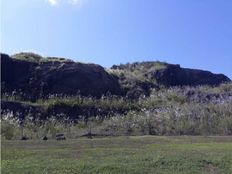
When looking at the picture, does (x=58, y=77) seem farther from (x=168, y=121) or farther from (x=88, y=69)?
(x=168, y=121)

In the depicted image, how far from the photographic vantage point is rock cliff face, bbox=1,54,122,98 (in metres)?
54.9

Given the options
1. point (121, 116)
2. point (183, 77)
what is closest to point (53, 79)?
point (121, 116)

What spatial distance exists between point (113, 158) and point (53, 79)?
36960 mm

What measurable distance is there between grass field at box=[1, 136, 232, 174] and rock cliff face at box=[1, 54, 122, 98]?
93.6 ft

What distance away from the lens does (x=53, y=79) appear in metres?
56.5

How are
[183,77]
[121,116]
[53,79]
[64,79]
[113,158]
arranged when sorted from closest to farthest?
[113,158] → [121,116] → [53,79] → [64,79] → [183,77]

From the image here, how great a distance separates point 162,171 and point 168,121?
73.2 ft

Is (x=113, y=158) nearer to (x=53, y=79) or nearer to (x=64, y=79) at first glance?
(x=53, y=79)

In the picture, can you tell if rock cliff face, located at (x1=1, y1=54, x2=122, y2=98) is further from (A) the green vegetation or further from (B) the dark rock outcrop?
(B) the dark rock outcrop

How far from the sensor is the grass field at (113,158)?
58.2ft

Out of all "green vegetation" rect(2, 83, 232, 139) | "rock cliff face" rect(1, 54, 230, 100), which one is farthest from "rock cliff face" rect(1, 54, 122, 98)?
"green vegetation" rect(2, 83, 232, 139)

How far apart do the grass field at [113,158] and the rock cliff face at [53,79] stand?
93.6ft

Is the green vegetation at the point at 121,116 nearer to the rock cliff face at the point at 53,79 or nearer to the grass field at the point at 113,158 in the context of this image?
the rock cliff face at the point at 53,79

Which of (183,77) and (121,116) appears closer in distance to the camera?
(121,116)
